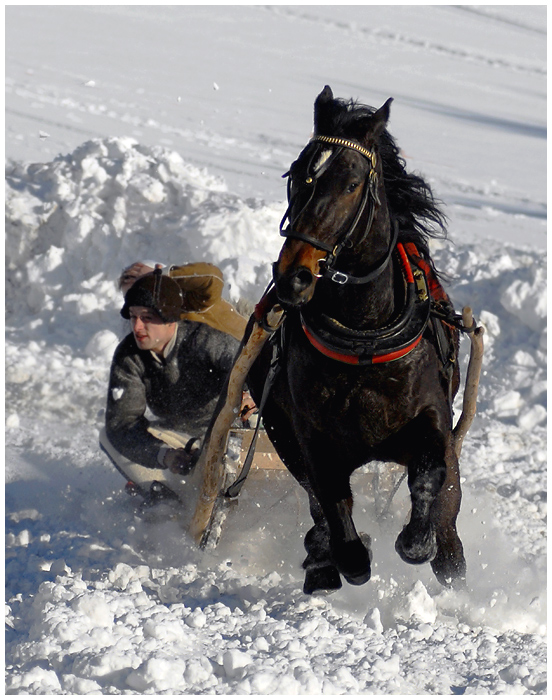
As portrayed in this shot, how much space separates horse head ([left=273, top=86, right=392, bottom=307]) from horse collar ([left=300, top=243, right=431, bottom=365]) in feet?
1.08

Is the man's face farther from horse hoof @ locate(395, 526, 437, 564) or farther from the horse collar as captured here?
horse hoof @ locate(395, 526, 437, 564)

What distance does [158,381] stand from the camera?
193 inches

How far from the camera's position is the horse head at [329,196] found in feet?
8.42

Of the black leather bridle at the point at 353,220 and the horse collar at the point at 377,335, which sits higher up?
the black leather bridle at the point at 353,220

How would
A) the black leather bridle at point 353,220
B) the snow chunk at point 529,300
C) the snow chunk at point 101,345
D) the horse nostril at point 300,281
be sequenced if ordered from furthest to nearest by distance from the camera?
1. the snow chunk at point 101,345
2. the snow chunk at point 529,300
3. the black leather bridle at point 353,220
4. the horse nostril at point 300,281

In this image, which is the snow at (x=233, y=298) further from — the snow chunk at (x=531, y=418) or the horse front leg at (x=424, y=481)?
the horse front leg at (x=424, y=481)

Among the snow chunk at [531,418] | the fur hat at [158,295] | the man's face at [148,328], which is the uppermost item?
the fur hat at [158,295]

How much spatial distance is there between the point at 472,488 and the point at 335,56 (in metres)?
11.8

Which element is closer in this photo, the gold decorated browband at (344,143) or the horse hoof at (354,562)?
the gold decorated browband at (344,143)

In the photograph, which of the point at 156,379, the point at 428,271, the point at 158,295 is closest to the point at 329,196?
the point at 428,271

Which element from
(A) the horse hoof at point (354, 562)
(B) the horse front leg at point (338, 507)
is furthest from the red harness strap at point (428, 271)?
(A) the horse hoof at point (354, 562)

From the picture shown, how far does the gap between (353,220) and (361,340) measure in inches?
19.4

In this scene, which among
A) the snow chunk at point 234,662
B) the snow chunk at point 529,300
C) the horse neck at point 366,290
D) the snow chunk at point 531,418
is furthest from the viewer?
the snow chunk at point 529,300

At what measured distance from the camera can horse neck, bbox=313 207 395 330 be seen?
2881 mm
